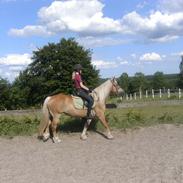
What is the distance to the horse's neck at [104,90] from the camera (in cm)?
1380

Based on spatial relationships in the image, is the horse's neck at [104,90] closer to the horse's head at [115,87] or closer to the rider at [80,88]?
the horse's head at [115,87]

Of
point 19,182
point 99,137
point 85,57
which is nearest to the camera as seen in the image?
point 19,182

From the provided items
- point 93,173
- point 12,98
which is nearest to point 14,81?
point 12,98

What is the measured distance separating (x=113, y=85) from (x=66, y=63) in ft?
140

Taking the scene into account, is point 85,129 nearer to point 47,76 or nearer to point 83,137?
point 83,137

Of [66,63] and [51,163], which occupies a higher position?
[66,63]

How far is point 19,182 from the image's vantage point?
28.8 feet

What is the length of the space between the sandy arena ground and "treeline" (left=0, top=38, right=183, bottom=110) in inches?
1576

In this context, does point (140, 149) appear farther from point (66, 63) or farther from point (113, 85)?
point (66, 63)

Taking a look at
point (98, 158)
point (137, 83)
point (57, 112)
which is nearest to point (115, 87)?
point (57, 112)

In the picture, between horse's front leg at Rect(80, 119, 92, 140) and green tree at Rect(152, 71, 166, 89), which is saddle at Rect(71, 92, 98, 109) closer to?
horse's front leg at Rect(80, 119, 92, 140)

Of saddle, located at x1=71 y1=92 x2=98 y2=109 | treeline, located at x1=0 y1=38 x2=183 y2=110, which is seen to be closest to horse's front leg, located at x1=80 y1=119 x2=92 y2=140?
saddle, located at x1=71 y1=92 x2=98 y2=109

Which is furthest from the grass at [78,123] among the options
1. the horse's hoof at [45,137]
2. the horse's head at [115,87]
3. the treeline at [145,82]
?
the treeline at [145,82]

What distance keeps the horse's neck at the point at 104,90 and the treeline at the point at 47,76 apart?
128 feet
